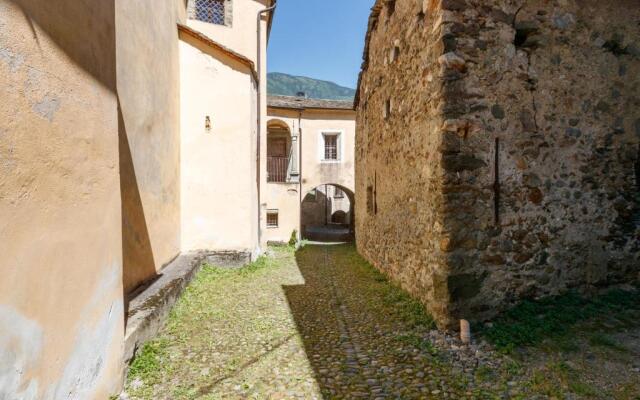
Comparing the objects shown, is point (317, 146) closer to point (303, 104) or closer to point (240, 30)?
point (303, 104)

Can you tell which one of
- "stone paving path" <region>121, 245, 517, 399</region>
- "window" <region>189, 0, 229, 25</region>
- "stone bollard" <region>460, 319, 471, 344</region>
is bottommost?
"stone paving path" <region>121, 245, 517, 399</region>

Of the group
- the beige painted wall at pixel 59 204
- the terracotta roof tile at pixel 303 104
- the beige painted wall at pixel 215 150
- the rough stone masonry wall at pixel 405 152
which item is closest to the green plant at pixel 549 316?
the rough stone masonry wall at pixel 405 152

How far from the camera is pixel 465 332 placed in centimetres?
373

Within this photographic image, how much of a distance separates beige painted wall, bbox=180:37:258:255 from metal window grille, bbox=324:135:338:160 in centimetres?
758

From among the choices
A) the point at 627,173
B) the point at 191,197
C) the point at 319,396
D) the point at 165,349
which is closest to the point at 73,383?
the point at 165,349

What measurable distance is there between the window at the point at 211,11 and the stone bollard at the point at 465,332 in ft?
28.9

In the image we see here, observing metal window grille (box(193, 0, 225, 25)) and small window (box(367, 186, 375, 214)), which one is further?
metal window grille (box(193, 0, 225, 25))

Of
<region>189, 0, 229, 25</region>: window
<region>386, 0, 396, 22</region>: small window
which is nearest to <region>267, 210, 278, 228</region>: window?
<region>189, 0, 229, 25</region>: window

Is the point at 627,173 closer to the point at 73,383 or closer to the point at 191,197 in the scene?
the point at 73,383

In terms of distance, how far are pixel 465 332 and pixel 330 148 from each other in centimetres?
1183

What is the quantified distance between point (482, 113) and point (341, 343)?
10.1 feet

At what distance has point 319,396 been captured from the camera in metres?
2.88

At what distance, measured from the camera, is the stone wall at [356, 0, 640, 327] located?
3.88 meters

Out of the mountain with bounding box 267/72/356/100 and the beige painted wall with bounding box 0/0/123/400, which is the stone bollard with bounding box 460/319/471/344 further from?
the mountain with bounding box 267/72/356/100
